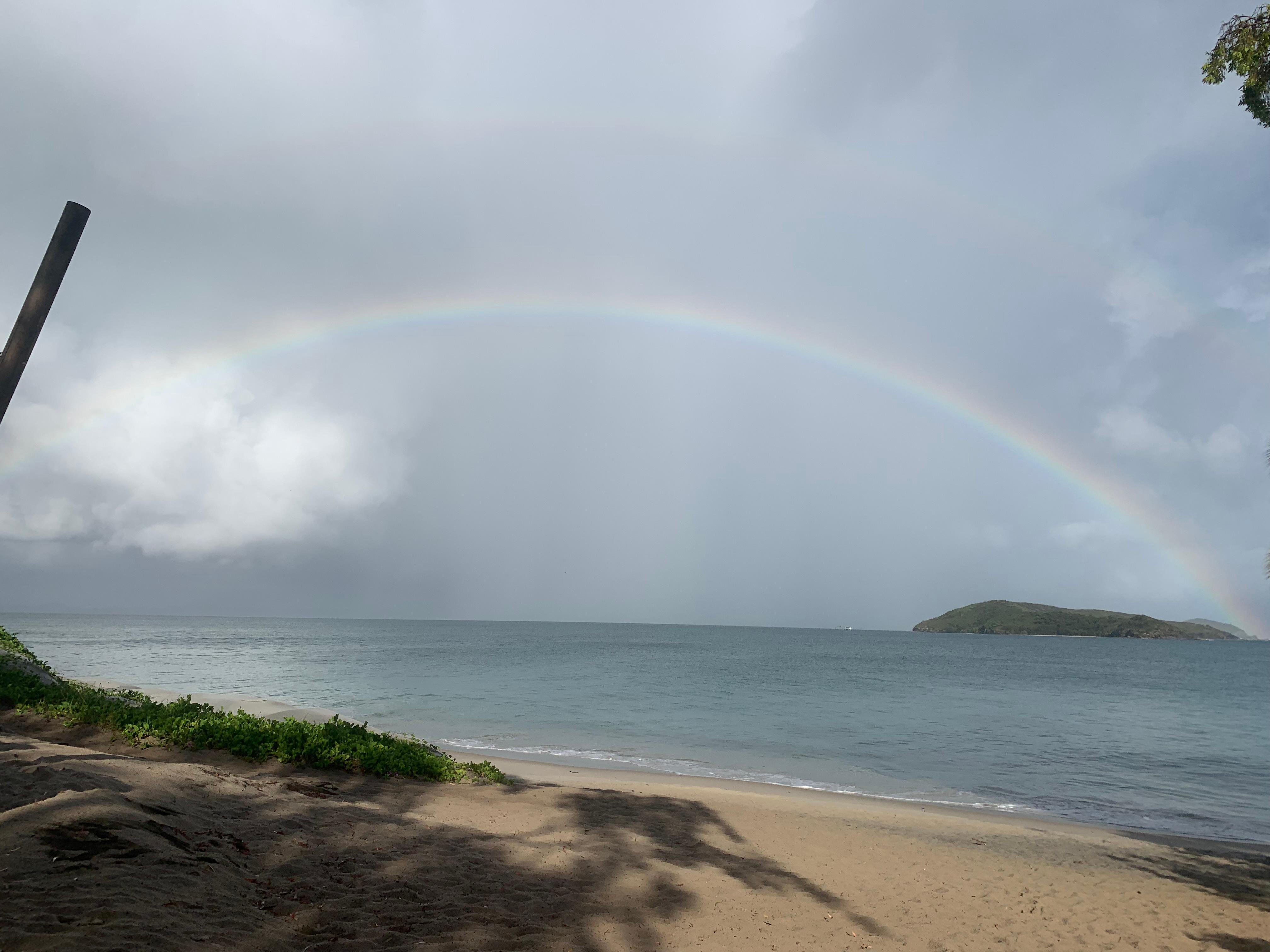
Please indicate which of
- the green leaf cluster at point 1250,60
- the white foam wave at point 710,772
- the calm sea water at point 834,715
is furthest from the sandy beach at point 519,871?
the green leaf cluster at point 1250,60

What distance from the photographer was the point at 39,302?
21.9 ft

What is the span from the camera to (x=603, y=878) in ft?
24.8

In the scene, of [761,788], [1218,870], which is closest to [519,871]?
[761,788]

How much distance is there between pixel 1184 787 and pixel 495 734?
2132 cm

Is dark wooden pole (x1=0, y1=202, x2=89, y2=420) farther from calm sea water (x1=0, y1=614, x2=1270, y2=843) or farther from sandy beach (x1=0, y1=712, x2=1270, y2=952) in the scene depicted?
calm sea water (x1=0, y1=614, x2=1270, y2=843)

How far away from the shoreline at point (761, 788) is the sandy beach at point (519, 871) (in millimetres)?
1078

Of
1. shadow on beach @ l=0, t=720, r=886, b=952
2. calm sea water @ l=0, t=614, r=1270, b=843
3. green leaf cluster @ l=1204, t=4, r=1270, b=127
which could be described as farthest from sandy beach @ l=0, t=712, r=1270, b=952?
green leaf cluster @ l=1204, t=4, r=1270, b=127

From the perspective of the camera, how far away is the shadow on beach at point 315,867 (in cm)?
461

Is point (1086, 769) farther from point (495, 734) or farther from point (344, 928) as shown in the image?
point (344, 928)

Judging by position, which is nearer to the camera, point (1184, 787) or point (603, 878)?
point (603, 878)

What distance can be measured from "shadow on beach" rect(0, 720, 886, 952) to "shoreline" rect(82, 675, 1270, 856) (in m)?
5.18

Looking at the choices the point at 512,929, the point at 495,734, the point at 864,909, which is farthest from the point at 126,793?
the point at 495,734

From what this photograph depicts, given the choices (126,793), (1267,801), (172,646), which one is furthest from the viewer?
(172,646)

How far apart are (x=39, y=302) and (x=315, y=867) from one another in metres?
6.15
